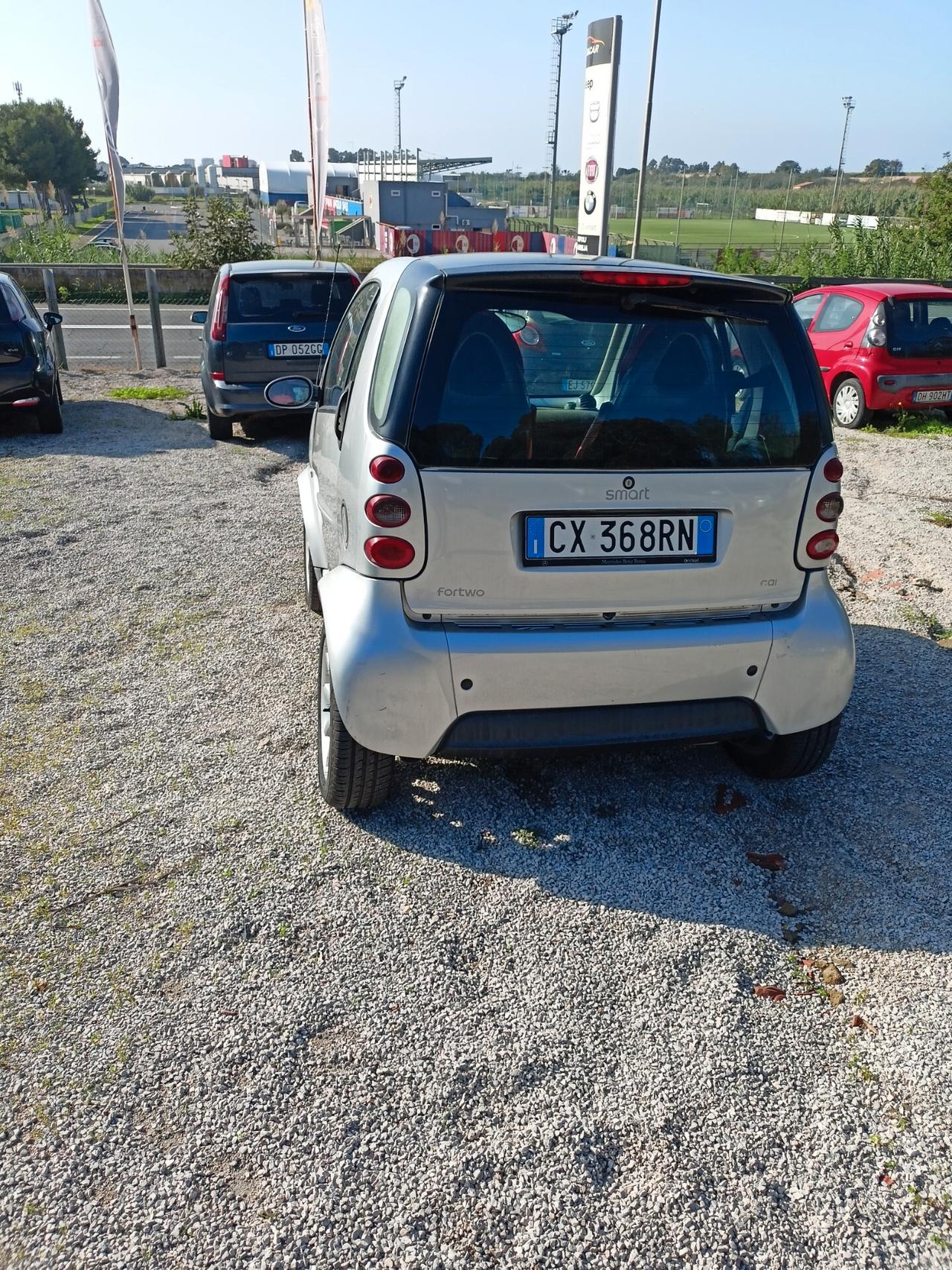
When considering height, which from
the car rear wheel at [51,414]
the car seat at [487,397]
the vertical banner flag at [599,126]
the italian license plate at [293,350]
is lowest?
the car rear wheel at [51,414]

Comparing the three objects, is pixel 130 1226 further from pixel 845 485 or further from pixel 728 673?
pixel 845 485

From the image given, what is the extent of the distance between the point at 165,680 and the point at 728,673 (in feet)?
8.93

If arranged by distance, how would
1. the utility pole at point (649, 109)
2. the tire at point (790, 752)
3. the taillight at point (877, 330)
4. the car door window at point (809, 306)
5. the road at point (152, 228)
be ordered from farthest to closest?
1. the road at point (152, 228)
2. the utility pole at point (649, 109)
3. the car door window at point (809, 306)
4. the taillight at point (877, 330)
5. the tire at point (790, 752)

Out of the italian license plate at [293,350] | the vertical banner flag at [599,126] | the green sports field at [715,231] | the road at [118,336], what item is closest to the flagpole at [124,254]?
the road at [118,336]

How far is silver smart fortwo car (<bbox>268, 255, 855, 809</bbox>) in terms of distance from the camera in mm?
2914

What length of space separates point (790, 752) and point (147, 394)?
35.6ft

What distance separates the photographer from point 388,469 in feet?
9.52

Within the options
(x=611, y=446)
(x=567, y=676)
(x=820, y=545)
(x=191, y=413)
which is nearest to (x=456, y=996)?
(x=567, y=676)

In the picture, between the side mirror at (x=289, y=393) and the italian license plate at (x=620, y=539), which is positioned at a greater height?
the side mirror at (x=289, y=393)

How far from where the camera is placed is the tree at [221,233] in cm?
2060

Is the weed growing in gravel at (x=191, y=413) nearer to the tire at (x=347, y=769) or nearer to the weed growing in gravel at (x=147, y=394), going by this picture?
the weed growing in gravel at (x=147, y=394)

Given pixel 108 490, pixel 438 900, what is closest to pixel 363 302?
pixel 438 900

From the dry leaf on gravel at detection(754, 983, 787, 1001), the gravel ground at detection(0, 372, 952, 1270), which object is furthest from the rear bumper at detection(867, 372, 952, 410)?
the dry leaf on gravel at detection(754, 983, 787, 1001)

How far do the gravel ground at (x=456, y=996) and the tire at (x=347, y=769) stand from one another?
0.12 metres
